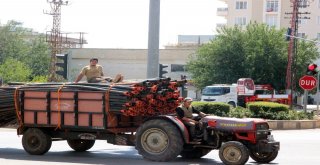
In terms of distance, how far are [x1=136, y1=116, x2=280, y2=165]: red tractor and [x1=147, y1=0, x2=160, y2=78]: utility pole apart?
5862mm

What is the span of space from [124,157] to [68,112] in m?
1.90

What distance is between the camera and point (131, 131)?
17.3m

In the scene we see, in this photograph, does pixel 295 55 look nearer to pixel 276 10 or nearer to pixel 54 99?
pixel 276 10

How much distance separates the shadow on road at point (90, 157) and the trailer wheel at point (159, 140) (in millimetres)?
225

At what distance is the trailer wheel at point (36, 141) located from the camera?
1786 centimetres

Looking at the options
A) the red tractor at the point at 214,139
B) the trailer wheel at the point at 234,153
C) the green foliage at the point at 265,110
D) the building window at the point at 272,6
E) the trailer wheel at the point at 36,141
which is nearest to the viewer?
the trailer wheel at the point at 234,153

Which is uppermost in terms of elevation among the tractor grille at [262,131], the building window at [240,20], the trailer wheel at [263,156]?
the building window at [240,20]

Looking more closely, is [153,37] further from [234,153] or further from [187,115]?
[234,153]

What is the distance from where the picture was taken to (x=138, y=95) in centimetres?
1670

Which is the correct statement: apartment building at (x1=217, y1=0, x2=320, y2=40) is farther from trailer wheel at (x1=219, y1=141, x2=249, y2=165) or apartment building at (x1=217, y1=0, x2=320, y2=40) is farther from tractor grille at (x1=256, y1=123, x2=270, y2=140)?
trailer wheel at (x1=219, y1=141, x2=249, y2=165)

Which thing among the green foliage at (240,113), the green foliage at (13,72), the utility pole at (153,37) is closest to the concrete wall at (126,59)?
the green foliage at (13,72)

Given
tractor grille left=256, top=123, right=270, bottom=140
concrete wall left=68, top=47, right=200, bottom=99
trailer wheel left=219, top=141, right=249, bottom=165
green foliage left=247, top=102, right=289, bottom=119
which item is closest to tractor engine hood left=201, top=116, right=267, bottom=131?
tractor grille left=256, top=123, right=270, bottom=140

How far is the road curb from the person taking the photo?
31.9 m

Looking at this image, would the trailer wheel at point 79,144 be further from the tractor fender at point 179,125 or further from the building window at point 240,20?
the building window at point 240,20
